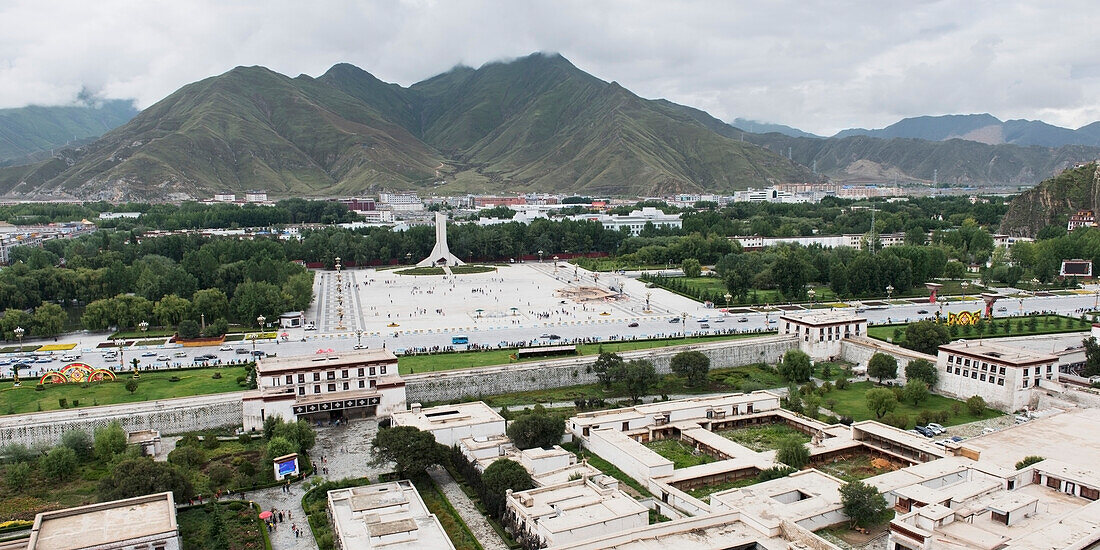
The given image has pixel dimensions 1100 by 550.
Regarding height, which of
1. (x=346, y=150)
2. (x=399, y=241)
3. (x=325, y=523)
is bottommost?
(x=325, y=523)

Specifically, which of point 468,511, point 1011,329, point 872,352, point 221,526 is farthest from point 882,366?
point 221,526

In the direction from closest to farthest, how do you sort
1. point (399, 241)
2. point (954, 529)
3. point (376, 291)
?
1. point (954, 529)
2. point (376, 291)
3. point (399, 241)

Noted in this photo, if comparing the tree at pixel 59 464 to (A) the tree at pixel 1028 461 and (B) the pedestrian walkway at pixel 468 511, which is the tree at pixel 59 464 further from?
(A) the tree at pixel 1028 461

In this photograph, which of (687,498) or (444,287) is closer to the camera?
(687,498)

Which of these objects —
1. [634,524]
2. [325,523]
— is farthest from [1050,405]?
[325,523]

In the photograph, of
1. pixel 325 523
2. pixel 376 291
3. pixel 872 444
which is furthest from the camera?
pixel 376 291

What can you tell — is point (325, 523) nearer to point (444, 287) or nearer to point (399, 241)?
point (444, 287)
